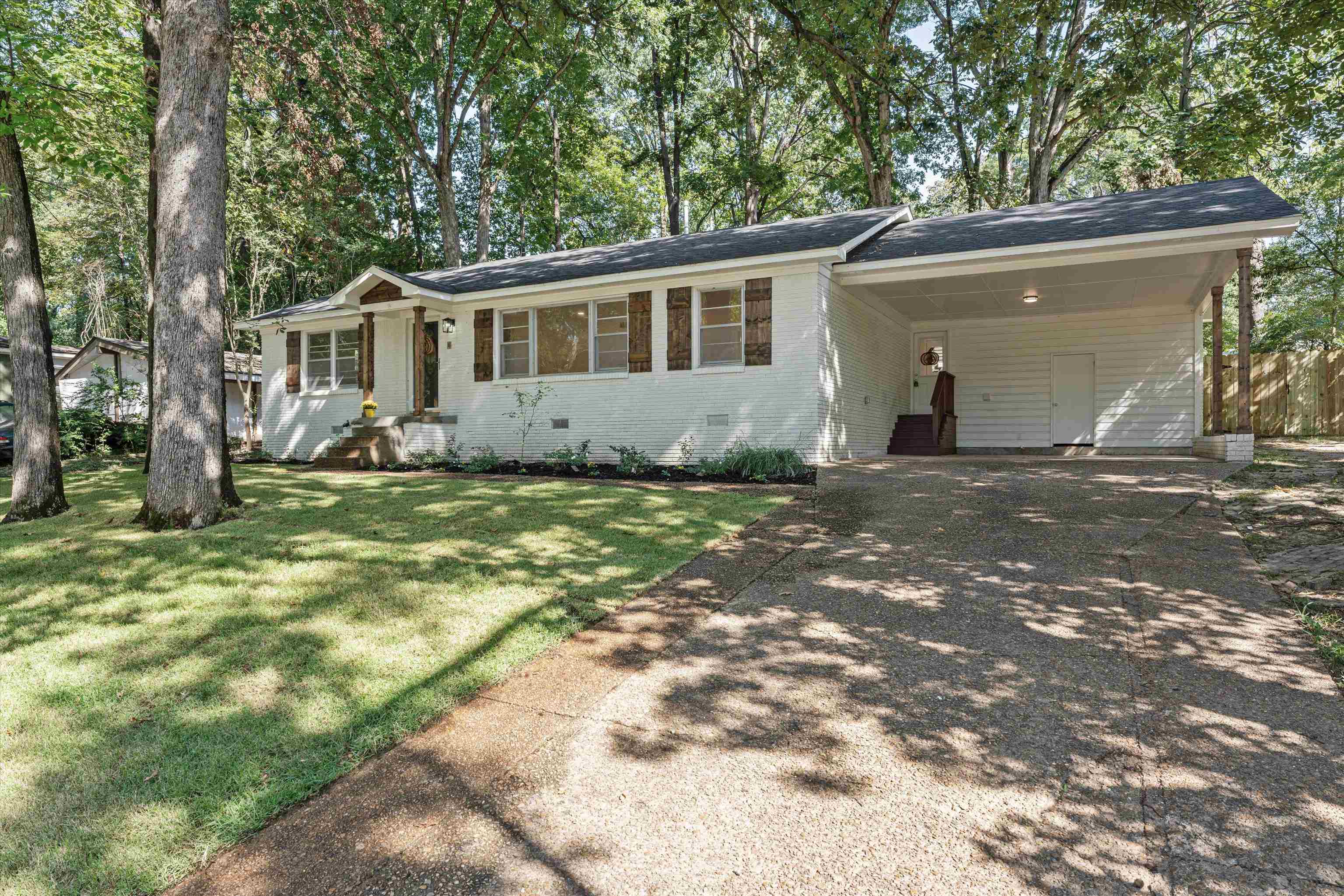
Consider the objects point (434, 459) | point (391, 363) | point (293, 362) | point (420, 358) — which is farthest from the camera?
point (293, 362)

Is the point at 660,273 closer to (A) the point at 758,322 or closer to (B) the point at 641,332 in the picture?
(B) the point at 641,332

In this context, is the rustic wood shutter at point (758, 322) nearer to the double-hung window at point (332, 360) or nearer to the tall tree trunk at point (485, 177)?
the double-hung window at point (332, 360)

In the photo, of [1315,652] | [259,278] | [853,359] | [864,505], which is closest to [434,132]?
[259,278]

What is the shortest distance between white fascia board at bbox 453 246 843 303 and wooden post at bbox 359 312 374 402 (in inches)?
77.6

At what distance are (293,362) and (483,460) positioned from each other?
22.5ft

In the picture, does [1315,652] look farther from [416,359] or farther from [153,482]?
[416,359]

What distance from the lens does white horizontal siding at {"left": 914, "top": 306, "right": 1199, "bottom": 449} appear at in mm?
12703

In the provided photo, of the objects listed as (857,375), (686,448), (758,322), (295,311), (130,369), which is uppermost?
(295,311)

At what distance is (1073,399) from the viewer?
44.0ft

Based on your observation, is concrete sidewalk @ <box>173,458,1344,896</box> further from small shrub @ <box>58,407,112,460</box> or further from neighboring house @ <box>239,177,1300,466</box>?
small shrub @ <box>58,407,112,460</box>

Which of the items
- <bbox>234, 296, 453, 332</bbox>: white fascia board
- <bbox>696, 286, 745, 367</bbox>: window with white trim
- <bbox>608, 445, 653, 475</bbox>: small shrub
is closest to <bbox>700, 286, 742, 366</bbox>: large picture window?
<bbox>696, 286, 745, 367</bbox>: window with white trim

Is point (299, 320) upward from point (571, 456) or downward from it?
upward

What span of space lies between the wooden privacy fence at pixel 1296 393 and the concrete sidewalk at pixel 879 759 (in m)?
14.0

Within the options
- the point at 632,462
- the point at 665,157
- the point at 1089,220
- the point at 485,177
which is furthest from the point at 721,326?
the point at 485,177
